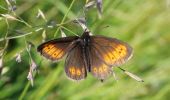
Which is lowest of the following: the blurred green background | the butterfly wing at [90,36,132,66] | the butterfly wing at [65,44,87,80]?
the blurred green background

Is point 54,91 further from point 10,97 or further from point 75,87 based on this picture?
point 10,97

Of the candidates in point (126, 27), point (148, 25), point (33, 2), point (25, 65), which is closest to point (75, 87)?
point (25, 65)

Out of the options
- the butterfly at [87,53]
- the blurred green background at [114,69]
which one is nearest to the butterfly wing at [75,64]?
the butterfly at [87,53]

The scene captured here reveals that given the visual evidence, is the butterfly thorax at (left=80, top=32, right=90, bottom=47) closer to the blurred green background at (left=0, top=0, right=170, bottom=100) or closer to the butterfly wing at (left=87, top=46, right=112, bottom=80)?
the butterfly wing at (left=87, top=46, right=112, bottom=80)

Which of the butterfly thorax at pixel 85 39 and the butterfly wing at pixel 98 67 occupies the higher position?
the butterfly thorax at pixel 85 39

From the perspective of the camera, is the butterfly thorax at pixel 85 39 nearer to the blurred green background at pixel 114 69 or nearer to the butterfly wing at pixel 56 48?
the butterfly wing at pixel 56 48

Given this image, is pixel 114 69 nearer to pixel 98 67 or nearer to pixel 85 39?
pixel 85 39

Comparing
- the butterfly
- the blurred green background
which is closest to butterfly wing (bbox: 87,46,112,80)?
the butterfly
